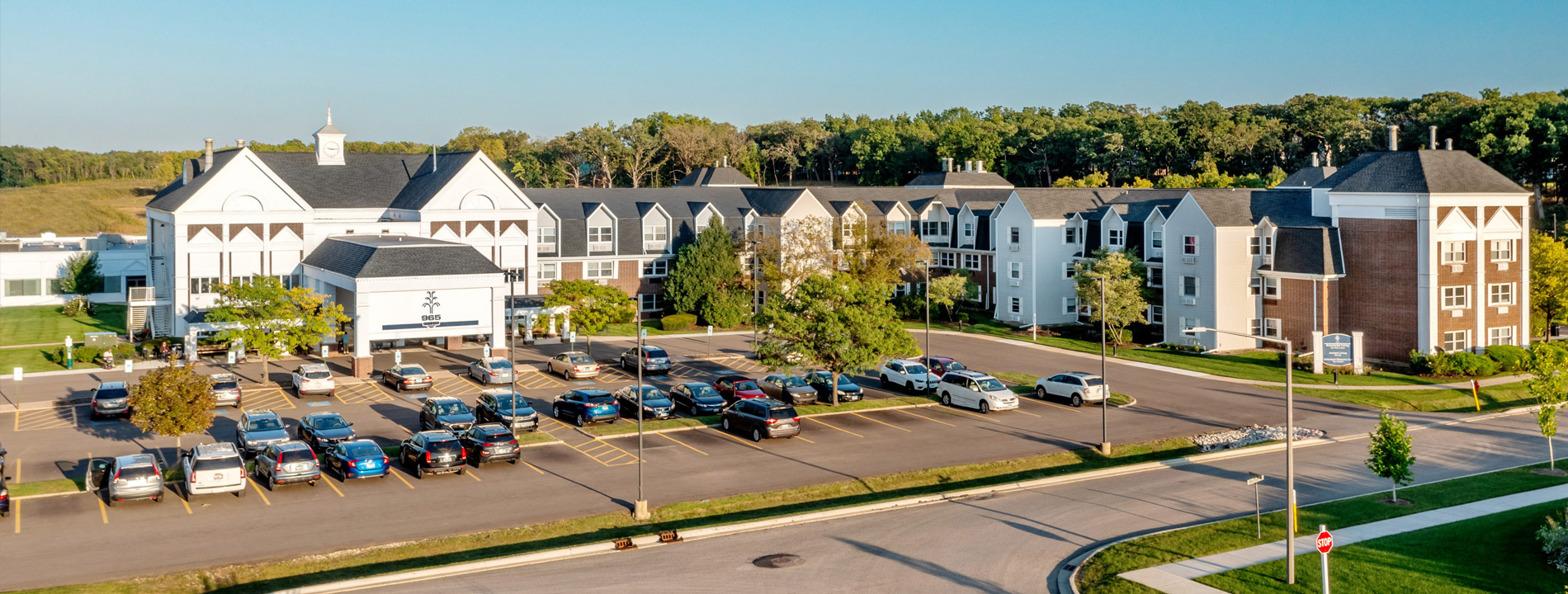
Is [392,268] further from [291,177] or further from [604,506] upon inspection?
[604,506]

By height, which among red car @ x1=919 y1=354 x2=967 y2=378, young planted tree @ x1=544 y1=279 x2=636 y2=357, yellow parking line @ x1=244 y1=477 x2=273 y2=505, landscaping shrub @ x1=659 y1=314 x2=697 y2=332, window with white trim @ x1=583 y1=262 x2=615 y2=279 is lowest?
yellow parking line @ x1=244 y1=477 x2=273 y2=505

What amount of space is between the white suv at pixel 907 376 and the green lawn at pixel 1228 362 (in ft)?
50.8

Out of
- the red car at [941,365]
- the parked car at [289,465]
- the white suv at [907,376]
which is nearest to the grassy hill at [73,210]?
the white suv at [907,376]

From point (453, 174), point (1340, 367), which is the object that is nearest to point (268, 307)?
point (453, 174)

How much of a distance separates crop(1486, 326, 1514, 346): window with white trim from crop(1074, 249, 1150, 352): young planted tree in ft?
56.4

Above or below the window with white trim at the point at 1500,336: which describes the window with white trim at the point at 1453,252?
above

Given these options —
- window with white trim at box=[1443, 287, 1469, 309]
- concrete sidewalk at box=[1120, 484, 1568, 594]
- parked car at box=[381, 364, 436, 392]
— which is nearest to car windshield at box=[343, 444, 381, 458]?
parked car at box=[381, 364, 436, 392]

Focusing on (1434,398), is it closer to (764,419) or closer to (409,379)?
(764,419)

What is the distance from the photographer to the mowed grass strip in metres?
27.0

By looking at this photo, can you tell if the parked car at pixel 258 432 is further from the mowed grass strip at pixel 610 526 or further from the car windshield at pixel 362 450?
the mowed grass strip at pixel 610 526

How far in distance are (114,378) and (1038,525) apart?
44583 mm

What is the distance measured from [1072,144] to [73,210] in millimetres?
128877

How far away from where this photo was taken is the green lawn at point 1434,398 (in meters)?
51.3

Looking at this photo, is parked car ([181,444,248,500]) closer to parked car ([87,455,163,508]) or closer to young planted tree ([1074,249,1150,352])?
parked car ([87,455,163,508])
